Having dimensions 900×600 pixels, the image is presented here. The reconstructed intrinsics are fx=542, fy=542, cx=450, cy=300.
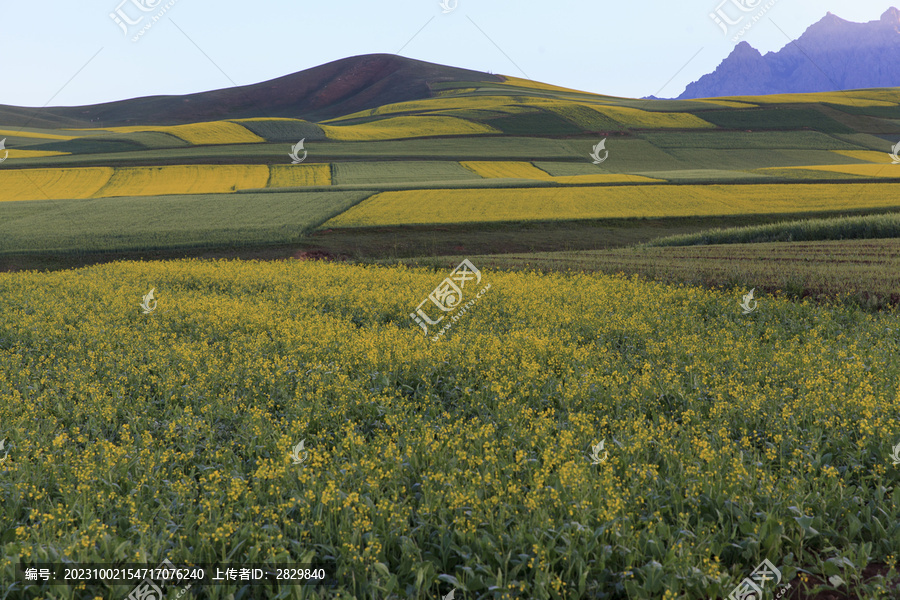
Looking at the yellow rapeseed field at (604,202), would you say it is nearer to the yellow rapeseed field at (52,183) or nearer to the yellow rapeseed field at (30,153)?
the yellow rapeseed field at (52,183)

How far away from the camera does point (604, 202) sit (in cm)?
4056

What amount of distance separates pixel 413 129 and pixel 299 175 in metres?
44.2

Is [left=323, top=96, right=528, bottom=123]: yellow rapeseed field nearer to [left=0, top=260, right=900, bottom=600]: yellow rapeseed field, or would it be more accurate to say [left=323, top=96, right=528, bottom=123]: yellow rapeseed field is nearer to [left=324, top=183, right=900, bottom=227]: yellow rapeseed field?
[left=324, top=183, right=900, bottom=227]: yellow rapeseed field

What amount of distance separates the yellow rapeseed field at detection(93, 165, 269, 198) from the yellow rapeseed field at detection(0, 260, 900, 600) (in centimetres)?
4950

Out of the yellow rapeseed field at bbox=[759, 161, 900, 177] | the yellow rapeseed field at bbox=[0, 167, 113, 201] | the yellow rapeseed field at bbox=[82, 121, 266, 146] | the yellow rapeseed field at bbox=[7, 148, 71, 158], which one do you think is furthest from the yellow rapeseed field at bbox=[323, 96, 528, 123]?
the yellow rapeseed field at bbox=[0, 167, 113, 201]

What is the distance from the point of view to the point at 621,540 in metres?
4.30

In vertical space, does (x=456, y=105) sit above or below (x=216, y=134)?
above

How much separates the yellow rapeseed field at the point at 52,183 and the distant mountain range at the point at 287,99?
337 ft

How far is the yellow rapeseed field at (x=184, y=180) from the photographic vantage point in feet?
182

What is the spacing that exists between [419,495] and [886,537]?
3.95m

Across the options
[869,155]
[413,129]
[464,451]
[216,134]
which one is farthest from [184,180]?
[869,155]

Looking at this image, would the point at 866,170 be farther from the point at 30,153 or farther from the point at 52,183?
the point at 30,153

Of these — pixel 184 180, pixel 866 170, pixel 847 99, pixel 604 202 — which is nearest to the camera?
pixel 604 202

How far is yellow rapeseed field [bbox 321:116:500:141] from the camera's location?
320 ft
